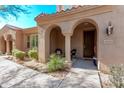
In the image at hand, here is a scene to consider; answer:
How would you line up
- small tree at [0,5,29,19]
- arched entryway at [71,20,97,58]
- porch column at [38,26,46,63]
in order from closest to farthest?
1. small tree at [0,5,29,19]
2. porch column at [38,26,46,63]
3. arched entryway at [71,20,97,58]

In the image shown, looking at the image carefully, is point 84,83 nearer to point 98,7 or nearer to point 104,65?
point 104,65

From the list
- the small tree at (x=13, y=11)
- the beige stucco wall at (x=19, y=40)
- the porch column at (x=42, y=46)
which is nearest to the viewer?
the small tree at (x=13, y=11)

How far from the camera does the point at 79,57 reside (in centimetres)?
1051

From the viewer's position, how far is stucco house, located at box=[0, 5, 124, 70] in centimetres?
601

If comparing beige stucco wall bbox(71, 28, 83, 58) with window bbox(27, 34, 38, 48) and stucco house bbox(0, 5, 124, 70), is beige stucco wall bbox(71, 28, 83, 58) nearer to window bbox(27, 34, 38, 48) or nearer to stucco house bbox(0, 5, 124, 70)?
stucco house bbox(0, 5, 124, 70)

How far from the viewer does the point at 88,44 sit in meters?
10.5

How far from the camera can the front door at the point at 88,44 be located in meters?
10.3

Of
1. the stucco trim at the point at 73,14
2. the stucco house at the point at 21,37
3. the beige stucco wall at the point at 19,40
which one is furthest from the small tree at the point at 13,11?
the beige stucco wall at the point at 19,40

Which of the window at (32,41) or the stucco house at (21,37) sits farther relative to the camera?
the stucco house at (21,37)

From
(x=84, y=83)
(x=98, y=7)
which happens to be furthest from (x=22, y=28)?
(x=84, y=83)

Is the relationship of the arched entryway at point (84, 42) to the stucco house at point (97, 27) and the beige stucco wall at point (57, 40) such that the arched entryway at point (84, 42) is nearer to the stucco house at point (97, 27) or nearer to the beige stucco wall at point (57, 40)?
the stucco house at point (97, 27)

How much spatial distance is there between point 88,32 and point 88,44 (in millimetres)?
1082

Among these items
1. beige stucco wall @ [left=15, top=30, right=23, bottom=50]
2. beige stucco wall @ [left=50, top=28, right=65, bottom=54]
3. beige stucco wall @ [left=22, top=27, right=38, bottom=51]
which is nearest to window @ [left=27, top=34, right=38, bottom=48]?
beige stucco wall @ [left=22, top=27, right=38, bottom=51]
